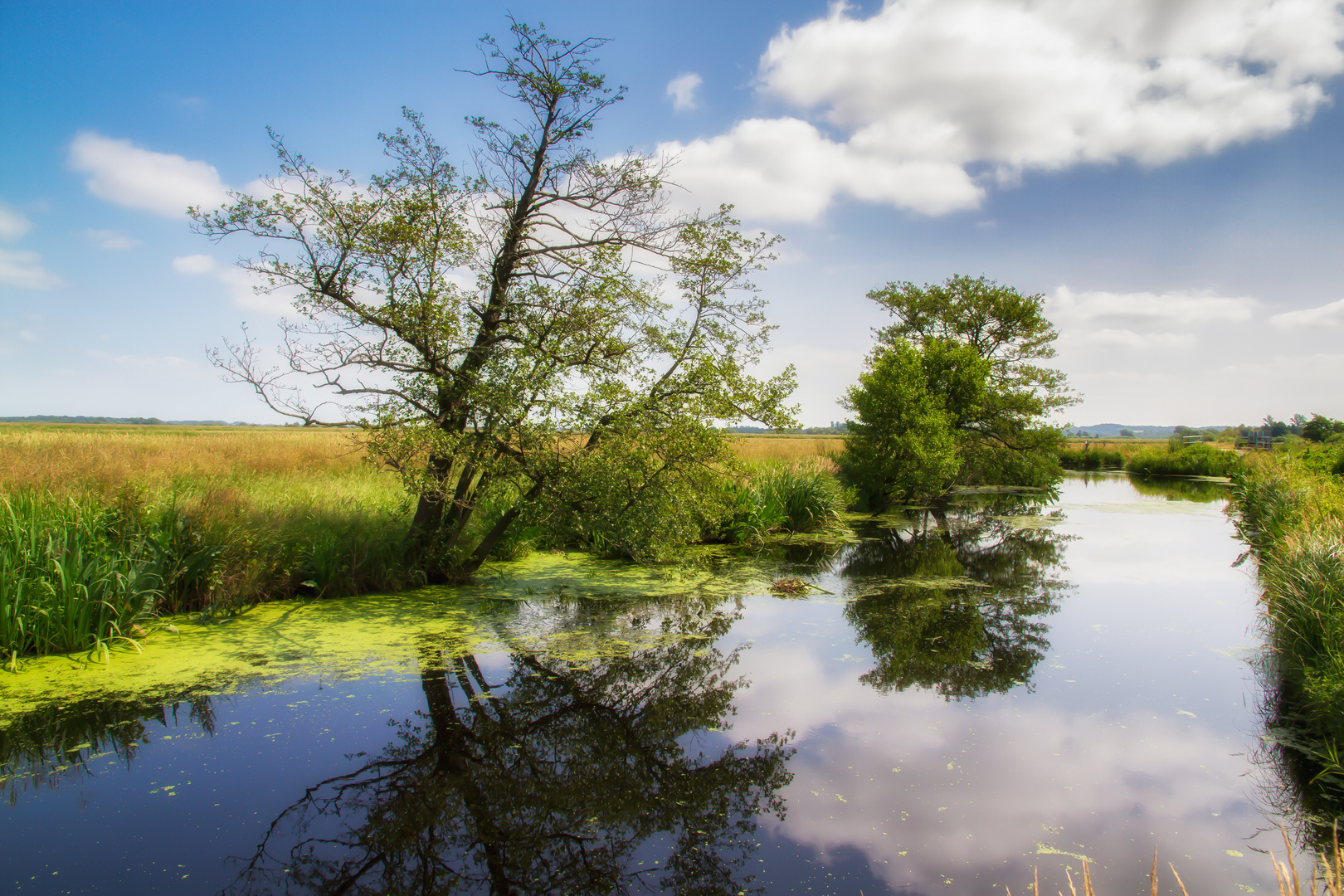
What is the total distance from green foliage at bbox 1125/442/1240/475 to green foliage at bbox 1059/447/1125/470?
236cm

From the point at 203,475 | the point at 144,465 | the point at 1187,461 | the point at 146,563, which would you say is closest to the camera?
the point at 146,563

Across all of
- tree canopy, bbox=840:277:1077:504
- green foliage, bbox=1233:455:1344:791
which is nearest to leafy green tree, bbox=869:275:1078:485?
tree canopy, bbox=840:277:1077:504

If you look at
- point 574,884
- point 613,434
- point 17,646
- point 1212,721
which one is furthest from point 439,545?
point 1212,721

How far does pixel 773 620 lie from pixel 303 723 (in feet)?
17.2

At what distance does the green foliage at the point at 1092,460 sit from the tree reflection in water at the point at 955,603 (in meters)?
32.0

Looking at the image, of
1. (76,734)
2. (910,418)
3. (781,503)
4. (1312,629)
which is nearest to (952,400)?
(910,418)

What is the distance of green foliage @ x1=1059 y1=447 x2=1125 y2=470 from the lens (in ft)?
146

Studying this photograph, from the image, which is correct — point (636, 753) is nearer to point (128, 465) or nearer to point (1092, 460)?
point (128, 465)

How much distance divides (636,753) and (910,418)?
18.3 metres

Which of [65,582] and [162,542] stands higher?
[162,542]

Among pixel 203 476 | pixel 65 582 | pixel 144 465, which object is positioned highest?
pixel 144 465

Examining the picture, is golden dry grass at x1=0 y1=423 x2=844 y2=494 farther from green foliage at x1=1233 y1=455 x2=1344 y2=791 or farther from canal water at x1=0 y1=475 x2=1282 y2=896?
green foliage at x1=1233 y1=455 x2=1344 y2=791

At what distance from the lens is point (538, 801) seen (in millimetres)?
4090

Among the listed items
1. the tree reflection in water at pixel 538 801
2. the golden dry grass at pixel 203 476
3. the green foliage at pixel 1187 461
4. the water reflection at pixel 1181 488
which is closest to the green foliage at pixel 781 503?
the golden dry grass at pixel 203 476
